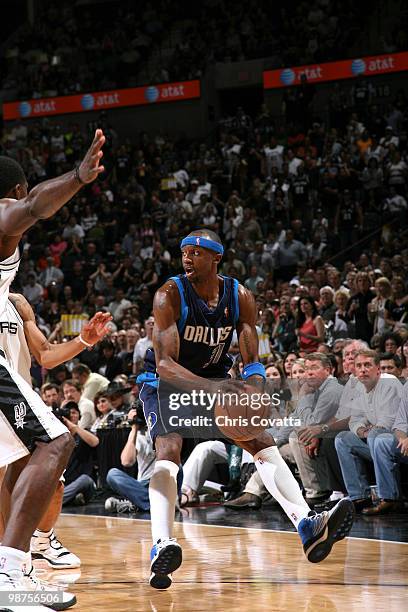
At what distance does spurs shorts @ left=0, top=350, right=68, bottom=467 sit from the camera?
415 cm

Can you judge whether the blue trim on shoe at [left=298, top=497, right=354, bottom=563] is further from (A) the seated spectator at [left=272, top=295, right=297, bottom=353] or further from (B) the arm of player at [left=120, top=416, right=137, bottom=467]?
(A) the seated spectator at [left=272, top=295, right=297, bottom=353]

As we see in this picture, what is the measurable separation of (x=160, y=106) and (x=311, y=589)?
19375 mm

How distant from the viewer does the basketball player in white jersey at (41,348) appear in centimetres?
561

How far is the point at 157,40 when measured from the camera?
24562 millimetres

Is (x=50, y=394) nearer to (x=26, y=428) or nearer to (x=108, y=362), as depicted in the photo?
(x=108, y=362)

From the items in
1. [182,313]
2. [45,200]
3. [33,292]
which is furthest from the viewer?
[33,292]

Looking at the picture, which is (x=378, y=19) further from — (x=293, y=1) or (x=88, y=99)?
(x=88, y=99)

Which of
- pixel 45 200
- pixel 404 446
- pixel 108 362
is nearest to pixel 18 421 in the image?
pixel 45 200

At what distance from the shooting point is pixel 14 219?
13.1 ft

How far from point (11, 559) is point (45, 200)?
1.47m

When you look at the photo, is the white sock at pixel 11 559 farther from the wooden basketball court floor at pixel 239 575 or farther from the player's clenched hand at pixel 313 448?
the player's clenched hand at pixel 313 448

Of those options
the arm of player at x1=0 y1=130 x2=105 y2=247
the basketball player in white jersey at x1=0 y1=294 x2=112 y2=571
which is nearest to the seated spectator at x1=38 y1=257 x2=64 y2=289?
the basketball player in white jersey at x1=0 y1=294 x2=112 y2=571

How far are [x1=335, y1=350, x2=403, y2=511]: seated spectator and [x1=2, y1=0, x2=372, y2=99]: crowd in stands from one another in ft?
43.6

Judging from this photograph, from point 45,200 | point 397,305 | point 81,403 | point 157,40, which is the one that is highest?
point 157,40
